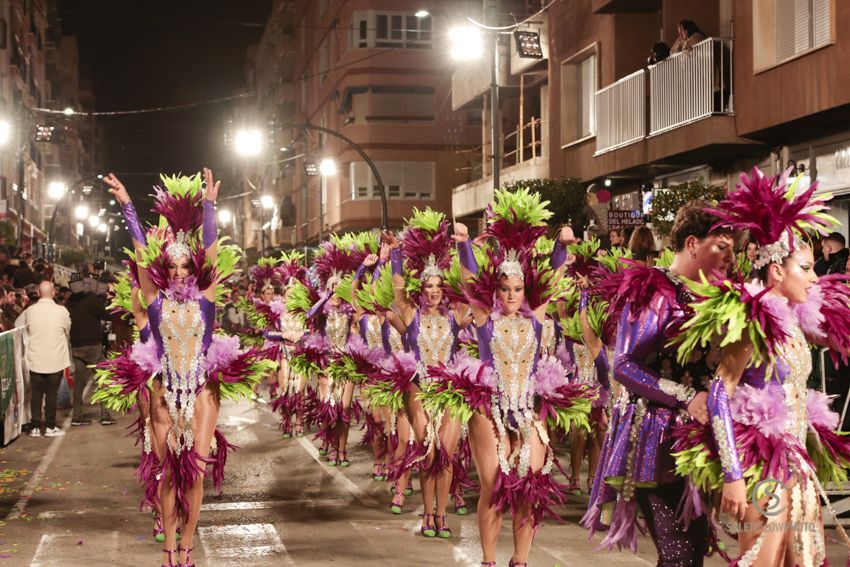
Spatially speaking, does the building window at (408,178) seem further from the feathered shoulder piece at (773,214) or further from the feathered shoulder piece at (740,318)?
the feathered shoulder piece at (740,318)

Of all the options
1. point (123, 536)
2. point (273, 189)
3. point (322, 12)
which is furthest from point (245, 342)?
point (273, 189)

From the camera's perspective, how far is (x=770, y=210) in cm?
545

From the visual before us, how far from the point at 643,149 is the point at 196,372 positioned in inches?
640

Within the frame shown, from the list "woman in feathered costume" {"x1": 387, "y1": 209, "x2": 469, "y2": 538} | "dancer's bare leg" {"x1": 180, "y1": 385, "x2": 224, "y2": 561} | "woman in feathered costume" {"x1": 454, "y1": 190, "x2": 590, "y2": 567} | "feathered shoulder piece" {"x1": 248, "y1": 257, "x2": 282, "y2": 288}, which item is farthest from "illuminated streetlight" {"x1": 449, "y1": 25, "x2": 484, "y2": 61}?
"dancer's bare leg" {"x1": 180, "y1": 385, "x2": 224, "y2": 561}

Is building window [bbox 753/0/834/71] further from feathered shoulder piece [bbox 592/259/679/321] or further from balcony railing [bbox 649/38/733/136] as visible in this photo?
feathered shoulder piece [bbox 592/259/679/321]

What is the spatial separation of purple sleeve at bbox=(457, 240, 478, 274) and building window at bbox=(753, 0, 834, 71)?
1061 centimetres

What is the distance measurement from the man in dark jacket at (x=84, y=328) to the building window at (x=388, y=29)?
126ft

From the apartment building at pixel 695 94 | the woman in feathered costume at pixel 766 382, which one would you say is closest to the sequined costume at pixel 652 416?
the woman in feathered costume at pixel 766 382

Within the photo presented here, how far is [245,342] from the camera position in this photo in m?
23.3

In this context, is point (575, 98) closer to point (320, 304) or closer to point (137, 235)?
point (320, 304)

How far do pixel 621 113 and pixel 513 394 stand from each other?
17.2 metres

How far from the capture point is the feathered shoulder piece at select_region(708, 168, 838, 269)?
5434 millimetres

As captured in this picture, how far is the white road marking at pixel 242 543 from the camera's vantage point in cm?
925

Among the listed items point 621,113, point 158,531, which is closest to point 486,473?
point 158,531
